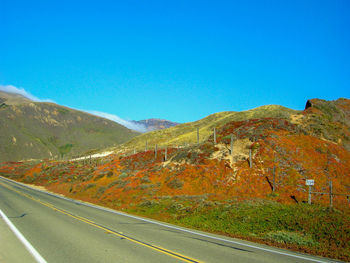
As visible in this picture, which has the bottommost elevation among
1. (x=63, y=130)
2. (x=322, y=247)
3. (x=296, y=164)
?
(x=322, y=247)

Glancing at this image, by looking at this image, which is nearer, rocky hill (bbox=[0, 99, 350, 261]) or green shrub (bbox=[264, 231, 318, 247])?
green shrub (bbox=[264, 231, 318, 247])

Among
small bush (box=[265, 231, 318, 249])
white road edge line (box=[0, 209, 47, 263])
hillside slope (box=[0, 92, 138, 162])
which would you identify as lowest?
white road edge line (box=[0, 209, 47, 263])

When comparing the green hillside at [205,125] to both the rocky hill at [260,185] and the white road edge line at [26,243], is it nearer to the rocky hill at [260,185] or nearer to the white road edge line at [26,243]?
the rocky hill at [260,185]

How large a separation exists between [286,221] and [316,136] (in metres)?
22.2

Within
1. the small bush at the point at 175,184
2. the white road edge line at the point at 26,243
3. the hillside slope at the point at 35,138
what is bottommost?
the white road edge line at the point at 26,243

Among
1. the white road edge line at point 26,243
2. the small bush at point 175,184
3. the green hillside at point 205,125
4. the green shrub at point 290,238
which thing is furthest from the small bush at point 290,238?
the green hillside at point 205,125

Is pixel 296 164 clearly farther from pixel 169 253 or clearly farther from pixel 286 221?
pixel 169 253

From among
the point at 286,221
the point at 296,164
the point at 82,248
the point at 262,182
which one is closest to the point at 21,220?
the point at 82,248

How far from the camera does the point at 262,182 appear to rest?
24.4m

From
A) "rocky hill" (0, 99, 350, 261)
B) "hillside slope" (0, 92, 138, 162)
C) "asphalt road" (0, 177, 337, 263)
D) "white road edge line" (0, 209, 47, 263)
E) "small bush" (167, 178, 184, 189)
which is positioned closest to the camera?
"white road edge line" (0, 209, 47, 263)

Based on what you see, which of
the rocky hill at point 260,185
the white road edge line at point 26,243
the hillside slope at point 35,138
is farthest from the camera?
the hillside slope at point 35,138

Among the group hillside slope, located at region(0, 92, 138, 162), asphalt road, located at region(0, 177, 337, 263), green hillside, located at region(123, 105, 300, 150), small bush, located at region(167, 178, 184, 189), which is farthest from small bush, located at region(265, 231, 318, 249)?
hillside slope, located at region(0, 92, 138, 162)

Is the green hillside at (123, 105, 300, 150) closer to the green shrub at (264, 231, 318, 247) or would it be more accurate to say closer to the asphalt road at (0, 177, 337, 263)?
the asphalt road at (0, 177, 337, 263)

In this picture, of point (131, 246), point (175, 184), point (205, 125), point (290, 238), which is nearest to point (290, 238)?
point (290, 238)
